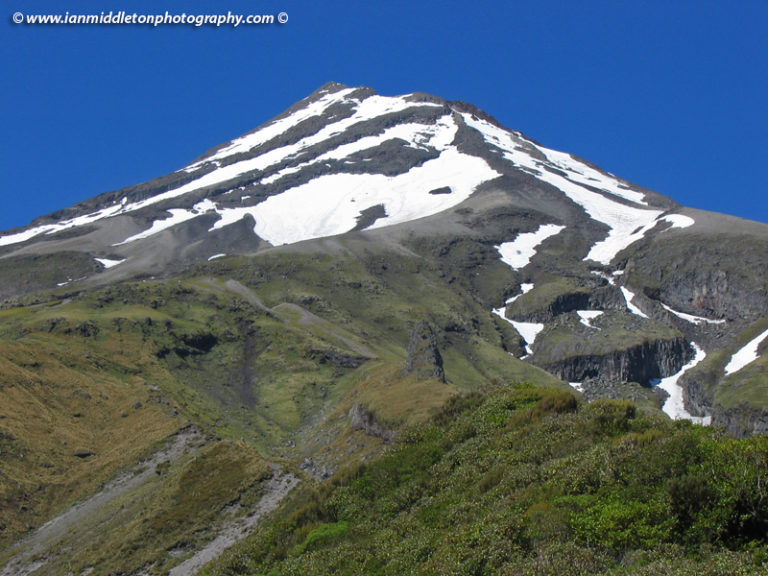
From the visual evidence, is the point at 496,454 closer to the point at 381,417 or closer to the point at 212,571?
the point at 212,571

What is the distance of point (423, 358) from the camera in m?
69.4

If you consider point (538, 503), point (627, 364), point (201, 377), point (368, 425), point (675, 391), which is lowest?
point (675, 391)

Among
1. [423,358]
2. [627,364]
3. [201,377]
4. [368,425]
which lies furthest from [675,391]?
[368,425]

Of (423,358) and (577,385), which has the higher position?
(423,358)

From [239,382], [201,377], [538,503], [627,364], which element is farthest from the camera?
[627,364]

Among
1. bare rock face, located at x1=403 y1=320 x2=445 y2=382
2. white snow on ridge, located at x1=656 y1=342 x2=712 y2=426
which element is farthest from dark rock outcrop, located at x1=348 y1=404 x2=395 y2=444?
white snow on ridge, located at x1=656 y1=342 x2=712 y2=426

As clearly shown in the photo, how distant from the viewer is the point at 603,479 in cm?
2175

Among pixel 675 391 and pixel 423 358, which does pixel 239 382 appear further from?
pixel 675 391

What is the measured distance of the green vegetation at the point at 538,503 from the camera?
728 inches

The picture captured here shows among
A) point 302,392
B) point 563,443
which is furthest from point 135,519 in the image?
point 302,392

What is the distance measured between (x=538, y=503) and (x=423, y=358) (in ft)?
156

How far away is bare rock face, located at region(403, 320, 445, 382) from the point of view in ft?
208

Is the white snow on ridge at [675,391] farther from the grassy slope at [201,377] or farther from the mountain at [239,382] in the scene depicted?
the grassy slope at [201,377]

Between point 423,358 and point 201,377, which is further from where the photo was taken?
point 201,377
